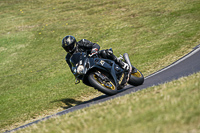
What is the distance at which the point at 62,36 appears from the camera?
89.9ft

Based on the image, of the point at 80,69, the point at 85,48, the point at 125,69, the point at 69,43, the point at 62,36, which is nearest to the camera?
the point at 80,69

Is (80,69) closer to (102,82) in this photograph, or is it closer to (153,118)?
(102,82)

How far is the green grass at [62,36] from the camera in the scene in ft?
45.5

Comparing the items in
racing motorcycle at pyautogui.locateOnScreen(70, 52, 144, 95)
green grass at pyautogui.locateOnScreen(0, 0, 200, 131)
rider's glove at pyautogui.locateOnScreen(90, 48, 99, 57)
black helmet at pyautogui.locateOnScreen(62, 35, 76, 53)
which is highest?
black helmet at pyautogui.locateOnScreen(62, 35, 76, 53)

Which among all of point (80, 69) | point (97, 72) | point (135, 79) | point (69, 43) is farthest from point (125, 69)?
point (69, 43)

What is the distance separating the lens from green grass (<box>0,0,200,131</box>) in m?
13.9

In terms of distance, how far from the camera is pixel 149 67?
1500cm

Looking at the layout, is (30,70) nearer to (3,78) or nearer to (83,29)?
(3,78)

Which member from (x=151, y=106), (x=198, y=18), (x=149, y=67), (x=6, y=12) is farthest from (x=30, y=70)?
(x=6, y=12)

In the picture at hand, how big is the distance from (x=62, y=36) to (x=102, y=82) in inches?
752

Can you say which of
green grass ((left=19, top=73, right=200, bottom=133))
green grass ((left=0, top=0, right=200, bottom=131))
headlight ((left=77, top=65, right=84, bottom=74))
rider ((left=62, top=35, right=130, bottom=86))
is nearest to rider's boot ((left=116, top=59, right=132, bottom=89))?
rider ((left=62, top=35, right=130, bottom=86))

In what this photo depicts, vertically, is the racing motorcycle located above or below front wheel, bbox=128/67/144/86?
above

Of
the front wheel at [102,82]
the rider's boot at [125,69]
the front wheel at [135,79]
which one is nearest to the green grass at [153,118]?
the front wheel at [102,82]

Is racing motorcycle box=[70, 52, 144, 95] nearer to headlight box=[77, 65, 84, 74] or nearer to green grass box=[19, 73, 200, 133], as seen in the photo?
headlight box=[77, 65, 84, 74]
